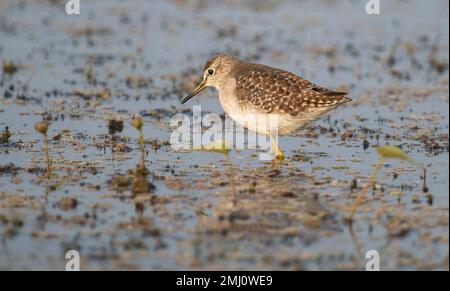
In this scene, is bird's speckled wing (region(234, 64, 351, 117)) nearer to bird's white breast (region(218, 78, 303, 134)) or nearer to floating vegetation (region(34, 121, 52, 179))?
bird's white breast (region(218, 78, 303, 134))

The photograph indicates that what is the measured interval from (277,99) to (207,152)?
46.6 inches

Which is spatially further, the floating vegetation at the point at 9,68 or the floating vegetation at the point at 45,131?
the floating vegetation at the point at 9,68

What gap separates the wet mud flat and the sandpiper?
537 millimetres

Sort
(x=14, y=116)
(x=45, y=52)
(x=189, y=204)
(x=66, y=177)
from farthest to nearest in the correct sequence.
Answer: (x=45, y=52) → (x=14, y=116) → (x=66, y=177) → (x=189, y=204)

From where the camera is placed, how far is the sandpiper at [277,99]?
997cm

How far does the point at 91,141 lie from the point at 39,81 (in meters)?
3.55

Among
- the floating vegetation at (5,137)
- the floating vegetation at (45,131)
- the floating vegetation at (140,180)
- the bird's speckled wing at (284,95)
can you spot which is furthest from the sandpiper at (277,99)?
the floating vegetation at (5,137)

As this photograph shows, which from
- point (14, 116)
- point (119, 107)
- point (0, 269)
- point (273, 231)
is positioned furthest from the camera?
point (119, 107)

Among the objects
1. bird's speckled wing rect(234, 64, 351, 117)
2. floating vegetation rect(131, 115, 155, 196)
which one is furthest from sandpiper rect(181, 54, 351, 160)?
floating vegetation rect(131, 115, 155, 196)

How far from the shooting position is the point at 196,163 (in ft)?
33.0

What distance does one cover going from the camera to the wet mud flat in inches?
290

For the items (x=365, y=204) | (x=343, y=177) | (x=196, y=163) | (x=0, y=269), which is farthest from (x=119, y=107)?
(x=0, y=269)

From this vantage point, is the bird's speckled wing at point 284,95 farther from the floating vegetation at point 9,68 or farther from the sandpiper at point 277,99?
the floating vegetation at point 9,68
